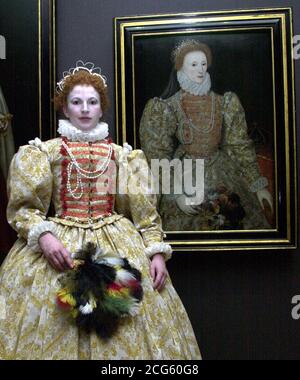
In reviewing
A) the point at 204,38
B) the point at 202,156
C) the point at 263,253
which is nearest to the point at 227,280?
the point at 263,253

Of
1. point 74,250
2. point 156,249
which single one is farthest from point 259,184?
point 74,250

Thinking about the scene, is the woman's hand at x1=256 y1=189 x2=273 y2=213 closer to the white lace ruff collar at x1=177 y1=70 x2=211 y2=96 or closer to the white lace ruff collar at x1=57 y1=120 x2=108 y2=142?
the white lace ruff collar at x1=177 y1=70 x2=211 y2=96

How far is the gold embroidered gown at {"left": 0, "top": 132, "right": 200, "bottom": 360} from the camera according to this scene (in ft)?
5.06

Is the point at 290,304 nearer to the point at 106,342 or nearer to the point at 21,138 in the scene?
the point at 106,342

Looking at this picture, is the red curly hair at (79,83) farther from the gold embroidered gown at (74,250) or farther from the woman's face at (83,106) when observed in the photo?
the gold embroidered gown at (74,250)

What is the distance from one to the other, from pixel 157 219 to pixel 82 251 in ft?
1.18

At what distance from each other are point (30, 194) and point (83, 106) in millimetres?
383

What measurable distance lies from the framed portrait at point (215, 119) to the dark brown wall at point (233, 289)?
8cm

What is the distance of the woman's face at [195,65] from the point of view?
2301 millimetres

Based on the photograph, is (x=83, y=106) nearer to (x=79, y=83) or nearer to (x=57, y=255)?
(x=79, y=83)

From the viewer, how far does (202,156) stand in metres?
2.31

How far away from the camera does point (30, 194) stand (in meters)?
1.74

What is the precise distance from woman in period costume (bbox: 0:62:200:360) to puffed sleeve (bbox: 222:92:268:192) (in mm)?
548

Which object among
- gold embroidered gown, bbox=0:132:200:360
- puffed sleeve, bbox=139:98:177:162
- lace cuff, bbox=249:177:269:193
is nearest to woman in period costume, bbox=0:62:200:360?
gold embroidered gown, bbox=0:132:200:360
